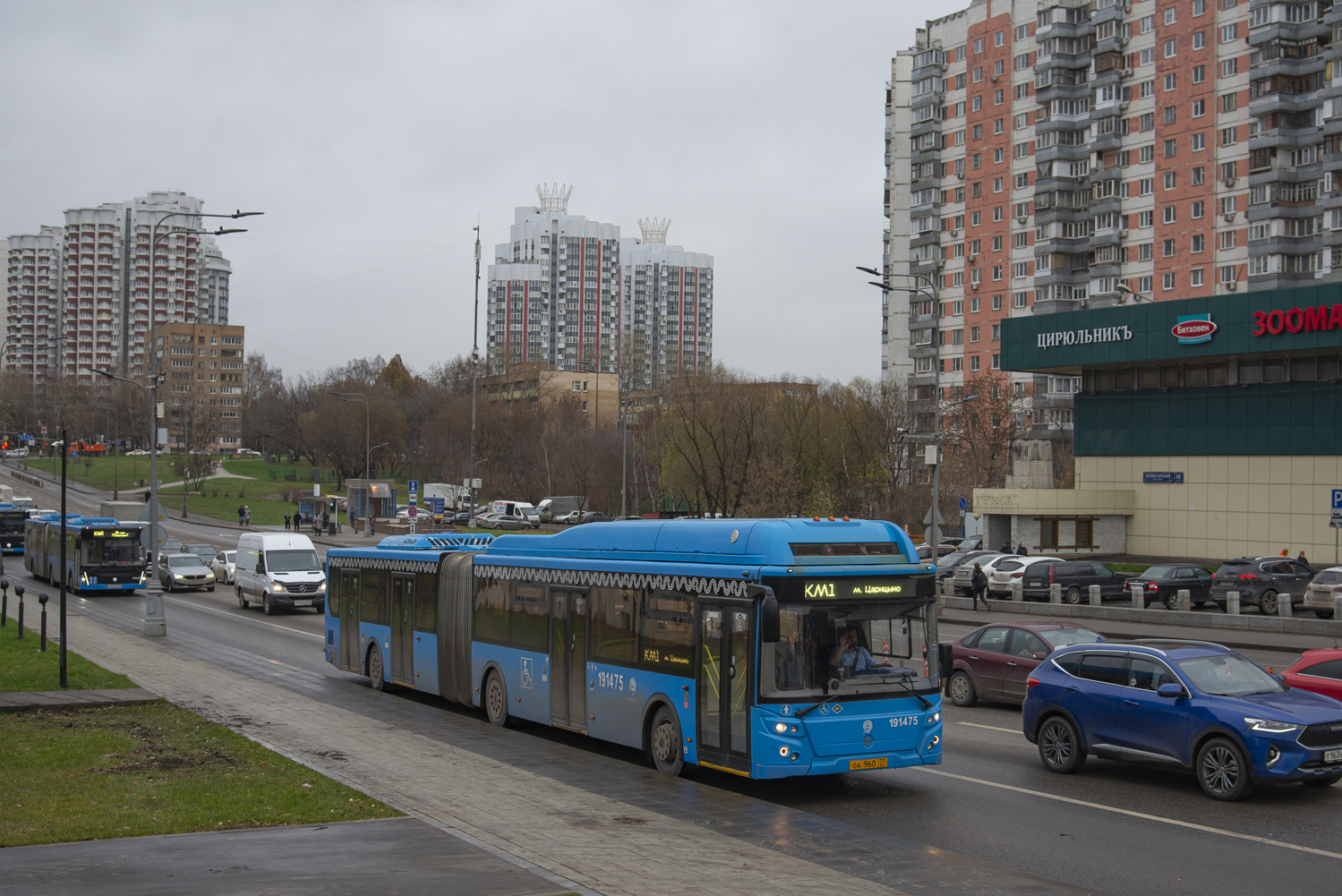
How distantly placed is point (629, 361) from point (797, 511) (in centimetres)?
5576

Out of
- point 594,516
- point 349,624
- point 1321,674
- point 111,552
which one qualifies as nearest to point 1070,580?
point 1321,674

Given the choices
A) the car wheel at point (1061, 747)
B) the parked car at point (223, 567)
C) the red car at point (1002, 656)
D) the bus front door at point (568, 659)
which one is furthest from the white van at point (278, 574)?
the car wheel at point (1061, 747)

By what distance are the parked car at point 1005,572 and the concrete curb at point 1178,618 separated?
1.29 meters

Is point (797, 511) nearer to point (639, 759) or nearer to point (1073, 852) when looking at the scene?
point (639, 759)

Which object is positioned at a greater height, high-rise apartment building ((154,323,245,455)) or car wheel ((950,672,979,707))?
high-rise apartment building ((154,323,245,455))

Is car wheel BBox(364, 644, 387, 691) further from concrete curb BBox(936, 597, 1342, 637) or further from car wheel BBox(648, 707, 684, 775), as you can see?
concrete curb BBox(936, 597, 1342, 637)

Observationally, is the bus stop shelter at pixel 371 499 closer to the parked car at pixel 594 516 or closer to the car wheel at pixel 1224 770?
the parked car at pixel 594 516

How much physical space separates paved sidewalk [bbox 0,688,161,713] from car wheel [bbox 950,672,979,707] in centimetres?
1258

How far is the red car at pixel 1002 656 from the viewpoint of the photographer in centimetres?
1748

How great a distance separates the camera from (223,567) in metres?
48.2

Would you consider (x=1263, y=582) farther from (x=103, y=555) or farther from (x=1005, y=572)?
(x=103, y=555)

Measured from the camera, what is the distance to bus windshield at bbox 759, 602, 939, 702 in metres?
11.4

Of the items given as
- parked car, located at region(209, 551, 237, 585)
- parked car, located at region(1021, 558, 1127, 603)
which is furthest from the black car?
parked car, located at region(209, 551, 237, 585)

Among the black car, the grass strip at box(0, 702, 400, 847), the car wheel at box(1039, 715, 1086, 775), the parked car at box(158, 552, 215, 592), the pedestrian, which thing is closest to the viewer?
the grass strip at box(0, 702, 400, 847)
